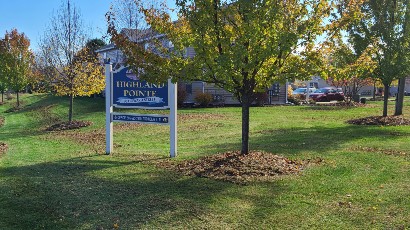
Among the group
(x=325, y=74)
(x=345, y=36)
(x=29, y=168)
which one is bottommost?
(x=29, y=168)

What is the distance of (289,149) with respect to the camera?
31.5 ft

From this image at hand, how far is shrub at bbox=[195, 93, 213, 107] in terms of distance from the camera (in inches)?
1047

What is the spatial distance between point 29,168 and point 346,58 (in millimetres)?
11396

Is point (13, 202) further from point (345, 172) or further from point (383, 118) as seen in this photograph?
point (383, 118)

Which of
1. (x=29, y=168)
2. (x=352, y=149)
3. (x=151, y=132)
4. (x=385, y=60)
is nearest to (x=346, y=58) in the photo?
(x=385, y=60)

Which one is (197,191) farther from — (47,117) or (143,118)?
(47,117)

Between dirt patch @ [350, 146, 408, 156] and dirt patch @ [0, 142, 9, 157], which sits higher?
dirt patch @ [350, 146, 408, 156]

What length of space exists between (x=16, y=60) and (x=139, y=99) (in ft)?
95.5

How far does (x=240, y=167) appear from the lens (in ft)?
23.8

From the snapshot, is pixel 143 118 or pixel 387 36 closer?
pixel 143 118

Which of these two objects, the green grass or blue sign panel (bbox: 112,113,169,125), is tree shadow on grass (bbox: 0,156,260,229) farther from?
blue sign panel (bbox: 112,113,169,125)

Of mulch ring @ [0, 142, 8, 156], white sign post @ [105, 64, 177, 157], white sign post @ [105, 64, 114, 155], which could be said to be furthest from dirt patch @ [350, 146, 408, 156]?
mulch ring @ [0, 142, 8, 156]

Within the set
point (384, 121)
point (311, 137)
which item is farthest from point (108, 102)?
point (384, 121)

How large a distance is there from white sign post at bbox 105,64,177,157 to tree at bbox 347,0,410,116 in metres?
9.08
